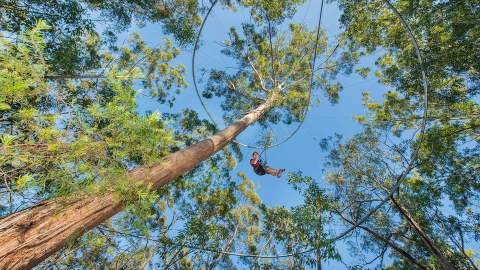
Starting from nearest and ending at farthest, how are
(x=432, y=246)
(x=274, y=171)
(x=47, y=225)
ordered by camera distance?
(x=47, y=225)
(x=432, y=246)
(x=274, y=171)

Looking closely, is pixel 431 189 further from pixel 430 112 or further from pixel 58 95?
pixel 58 95

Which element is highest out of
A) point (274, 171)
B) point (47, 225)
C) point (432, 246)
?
point (274, 171)

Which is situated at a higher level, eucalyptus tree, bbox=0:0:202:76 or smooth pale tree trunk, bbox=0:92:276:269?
eucalyptus tree, bbox=0:0:202:76

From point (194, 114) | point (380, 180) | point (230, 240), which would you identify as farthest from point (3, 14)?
point (380, 180)

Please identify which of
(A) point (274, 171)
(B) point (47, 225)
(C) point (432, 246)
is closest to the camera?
(B) point (47, 225)

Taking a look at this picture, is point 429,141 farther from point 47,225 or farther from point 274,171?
point 47,225

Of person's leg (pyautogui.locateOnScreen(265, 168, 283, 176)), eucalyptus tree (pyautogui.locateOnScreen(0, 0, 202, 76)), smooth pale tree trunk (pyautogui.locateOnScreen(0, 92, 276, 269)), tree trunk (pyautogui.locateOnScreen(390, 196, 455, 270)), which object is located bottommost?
smooth pale tree trunk (pyautogui.locateOnScreen(0, 92, 276, 269))

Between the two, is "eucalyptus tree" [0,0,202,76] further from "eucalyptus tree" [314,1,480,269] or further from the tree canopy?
"eucalyptus tree" [314,1,480,269]

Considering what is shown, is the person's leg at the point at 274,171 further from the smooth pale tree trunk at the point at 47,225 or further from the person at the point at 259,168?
the smooth pale tree trunk at the point at 47,225

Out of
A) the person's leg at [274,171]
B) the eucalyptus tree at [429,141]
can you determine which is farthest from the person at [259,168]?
the eucalyptus tree at [429,141]

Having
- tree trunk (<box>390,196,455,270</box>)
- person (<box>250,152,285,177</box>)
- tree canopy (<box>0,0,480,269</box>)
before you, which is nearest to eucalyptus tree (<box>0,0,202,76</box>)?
tree canopy (<box>0,0,480,269</box>)

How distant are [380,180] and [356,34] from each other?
572 cm

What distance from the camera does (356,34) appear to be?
A: 12312 mm

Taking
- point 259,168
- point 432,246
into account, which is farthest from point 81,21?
point 432,246
